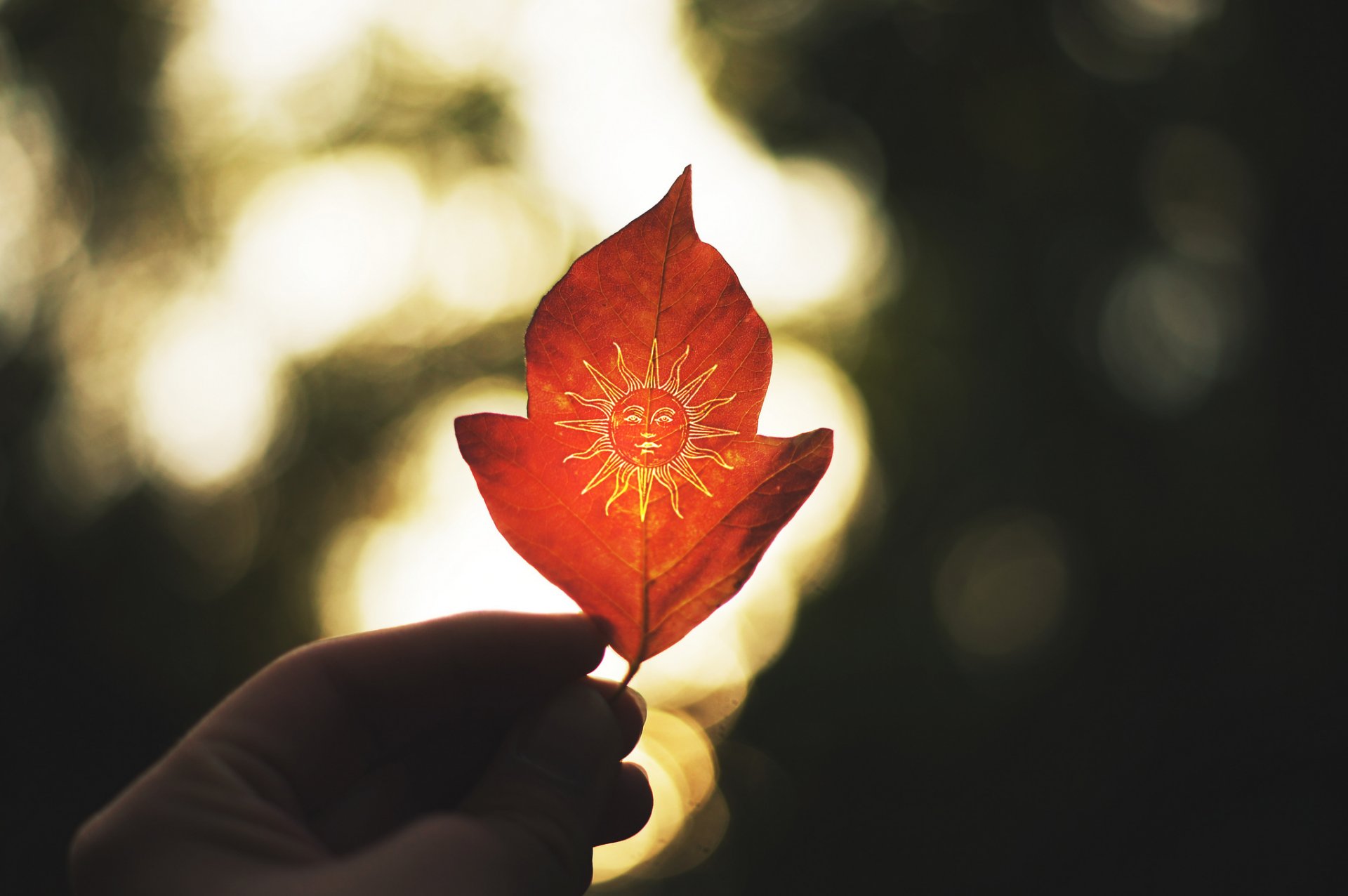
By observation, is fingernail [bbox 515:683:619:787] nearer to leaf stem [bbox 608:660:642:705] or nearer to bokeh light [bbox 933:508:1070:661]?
leaf stem [bbox 608:660:642:705]

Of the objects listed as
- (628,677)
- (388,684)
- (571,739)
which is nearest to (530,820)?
(571,739)

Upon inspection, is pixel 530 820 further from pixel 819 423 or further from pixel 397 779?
pixel 819 423

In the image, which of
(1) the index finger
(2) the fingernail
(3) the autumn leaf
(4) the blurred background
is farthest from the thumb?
(4) the blurred background

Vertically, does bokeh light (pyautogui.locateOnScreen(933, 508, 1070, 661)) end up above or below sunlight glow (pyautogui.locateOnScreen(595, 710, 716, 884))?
above

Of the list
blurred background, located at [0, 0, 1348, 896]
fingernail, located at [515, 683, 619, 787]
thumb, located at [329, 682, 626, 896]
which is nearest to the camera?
thumb, located at [329, 682, 626, 896]

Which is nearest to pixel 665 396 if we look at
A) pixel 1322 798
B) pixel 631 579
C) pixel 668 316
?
pixel 668 316

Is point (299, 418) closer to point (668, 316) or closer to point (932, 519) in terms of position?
point (932, 519)

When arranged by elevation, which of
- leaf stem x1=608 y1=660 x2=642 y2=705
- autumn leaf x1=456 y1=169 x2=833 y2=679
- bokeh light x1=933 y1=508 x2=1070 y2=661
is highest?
autumn leaf x1=456 y1=169 x2=833 y2=679
